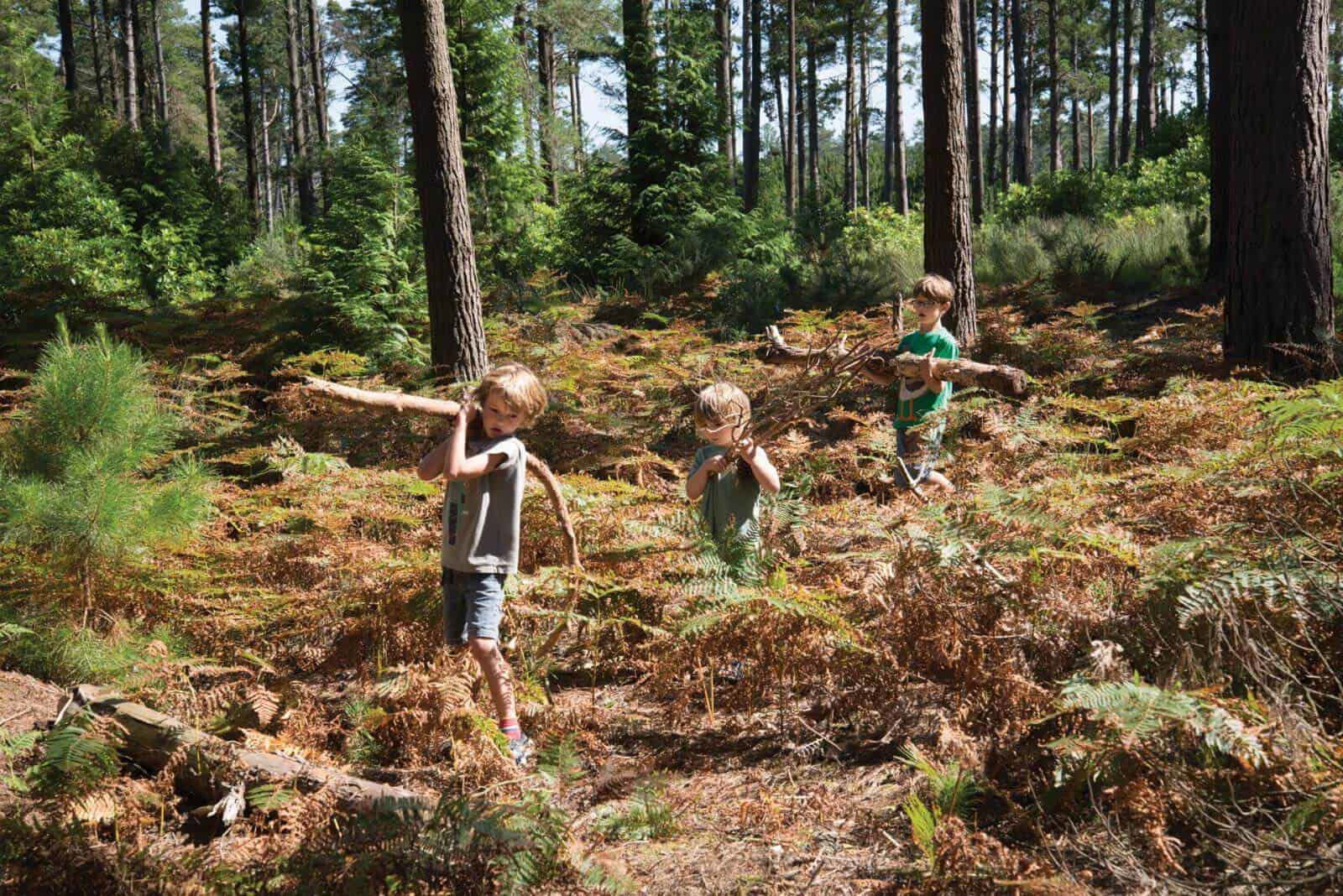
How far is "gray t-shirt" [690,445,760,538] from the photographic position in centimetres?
428

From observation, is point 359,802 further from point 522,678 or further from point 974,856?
point 974,856

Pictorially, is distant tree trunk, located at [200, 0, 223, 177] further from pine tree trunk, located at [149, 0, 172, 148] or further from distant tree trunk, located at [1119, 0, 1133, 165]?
distant tree trunk, located at [1119, 0, 1133, 165]

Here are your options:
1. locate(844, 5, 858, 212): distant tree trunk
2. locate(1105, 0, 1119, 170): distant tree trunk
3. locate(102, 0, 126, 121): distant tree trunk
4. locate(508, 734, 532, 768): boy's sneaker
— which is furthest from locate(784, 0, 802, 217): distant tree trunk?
locate(508, 734, 532, 768): boy's sneaker

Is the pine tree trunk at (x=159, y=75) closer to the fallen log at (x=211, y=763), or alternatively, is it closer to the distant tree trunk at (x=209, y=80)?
the distant tree trunk at (x=209, y=80)

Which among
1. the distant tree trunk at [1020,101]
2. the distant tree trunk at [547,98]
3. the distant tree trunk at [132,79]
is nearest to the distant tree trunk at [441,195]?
the distant tree trunk at [547,98]

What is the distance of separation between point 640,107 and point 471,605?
1322 cm

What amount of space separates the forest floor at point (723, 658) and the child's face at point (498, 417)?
2.60ft

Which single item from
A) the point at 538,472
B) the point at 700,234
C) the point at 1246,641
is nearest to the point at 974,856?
the point at 1246,641

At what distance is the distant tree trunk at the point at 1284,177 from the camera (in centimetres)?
680

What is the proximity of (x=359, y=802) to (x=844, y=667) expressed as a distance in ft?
6.05

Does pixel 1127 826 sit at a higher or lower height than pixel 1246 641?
lower

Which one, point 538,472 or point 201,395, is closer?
point 538,472

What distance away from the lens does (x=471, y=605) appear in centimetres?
364

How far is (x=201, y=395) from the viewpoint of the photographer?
754 centimetres
